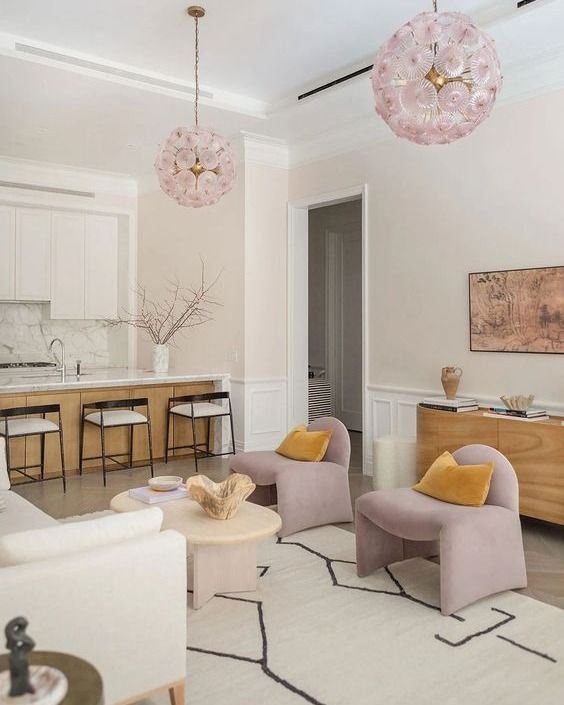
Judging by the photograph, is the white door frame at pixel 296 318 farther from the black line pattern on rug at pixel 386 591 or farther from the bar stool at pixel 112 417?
the black line pattern on rug at pixel 386 591

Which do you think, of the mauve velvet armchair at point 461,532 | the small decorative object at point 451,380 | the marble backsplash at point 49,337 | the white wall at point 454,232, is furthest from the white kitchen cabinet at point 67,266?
the mauve velvet armchair at point 461,532

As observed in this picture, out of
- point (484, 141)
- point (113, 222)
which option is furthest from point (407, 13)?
point (113, 222)

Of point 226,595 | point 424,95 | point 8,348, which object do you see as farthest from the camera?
point 8,348

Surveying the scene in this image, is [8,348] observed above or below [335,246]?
below

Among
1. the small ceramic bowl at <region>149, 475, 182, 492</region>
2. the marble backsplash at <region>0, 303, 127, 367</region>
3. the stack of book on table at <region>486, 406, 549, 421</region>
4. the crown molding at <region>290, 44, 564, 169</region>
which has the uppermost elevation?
the crown molding at <region>290, 44, 564, 169</region>

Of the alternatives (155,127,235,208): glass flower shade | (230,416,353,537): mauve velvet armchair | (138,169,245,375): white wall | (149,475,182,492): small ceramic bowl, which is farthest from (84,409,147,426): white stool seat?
(155,127,235,208): glass flower shade

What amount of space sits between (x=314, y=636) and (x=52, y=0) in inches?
153

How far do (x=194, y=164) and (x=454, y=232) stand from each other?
2.25 m

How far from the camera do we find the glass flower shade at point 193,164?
3.96 metres

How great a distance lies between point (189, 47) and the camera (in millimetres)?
4680

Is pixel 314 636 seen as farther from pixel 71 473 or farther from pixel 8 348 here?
pixel 8 348

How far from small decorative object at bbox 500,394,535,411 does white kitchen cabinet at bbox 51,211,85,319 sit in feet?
17.7

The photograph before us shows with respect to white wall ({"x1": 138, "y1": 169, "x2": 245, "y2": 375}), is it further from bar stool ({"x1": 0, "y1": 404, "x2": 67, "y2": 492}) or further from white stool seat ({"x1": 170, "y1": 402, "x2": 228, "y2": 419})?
bar stool ({"x1": 0, "y1": 404, "x2": 67, "y2": 492})

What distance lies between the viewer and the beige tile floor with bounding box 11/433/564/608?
3480mm
